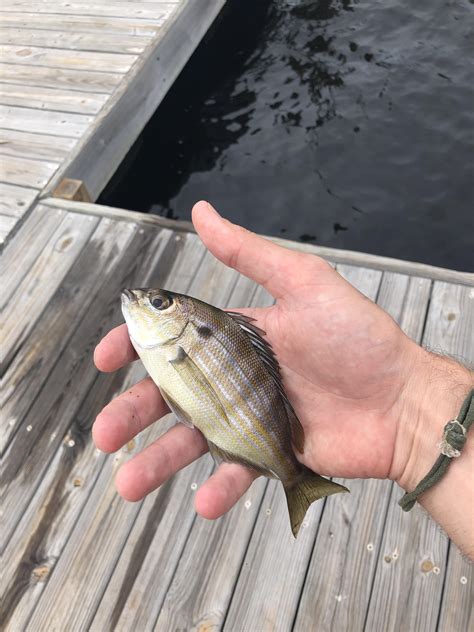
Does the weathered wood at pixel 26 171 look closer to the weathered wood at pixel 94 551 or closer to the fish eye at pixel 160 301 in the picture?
the weathered wood at pixel 94 551

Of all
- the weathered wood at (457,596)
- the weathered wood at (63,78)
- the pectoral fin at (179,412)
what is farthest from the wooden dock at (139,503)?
the pectoral fin at (179,412)

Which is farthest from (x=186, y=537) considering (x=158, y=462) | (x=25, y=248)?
(x=25, y=248)

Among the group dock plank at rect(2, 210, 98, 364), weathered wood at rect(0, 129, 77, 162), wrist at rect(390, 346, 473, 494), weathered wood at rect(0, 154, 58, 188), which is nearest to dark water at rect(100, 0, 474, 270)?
weathered wood at rect(0, 129, 77, 162)

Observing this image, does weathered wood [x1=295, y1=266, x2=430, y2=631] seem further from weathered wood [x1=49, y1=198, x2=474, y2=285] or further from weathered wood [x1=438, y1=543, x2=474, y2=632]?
weathered wood [x1=49, y1=198, x2=474, y2=285]

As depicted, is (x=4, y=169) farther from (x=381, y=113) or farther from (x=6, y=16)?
(x=381, y=113)

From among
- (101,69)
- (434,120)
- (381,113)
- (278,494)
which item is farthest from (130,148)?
(278,494)
